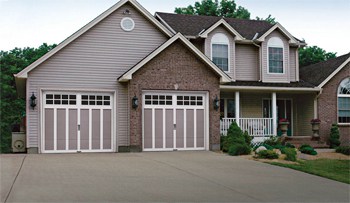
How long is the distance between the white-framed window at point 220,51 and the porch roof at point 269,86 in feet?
3.78

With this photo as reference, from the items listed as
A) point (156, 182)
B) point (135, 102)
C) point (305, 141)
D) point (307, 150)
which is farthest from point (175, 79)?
point (156, 182)

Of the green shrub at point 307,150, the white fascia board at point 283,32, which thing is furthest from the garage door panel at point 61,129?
the white fascia board at point 283,32

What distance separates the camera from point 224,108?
2423 cm

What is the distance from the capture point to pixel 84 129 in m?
19.0

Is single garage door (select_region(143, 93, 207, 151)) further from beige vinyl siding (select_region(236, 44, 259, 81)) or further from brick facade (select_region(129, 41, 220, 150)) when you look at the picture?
beige vinyl siding (select_region(236, 44, 259, 81))

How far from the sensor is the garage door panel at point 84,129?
1889 cm

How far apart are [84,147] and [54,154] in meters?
1.45

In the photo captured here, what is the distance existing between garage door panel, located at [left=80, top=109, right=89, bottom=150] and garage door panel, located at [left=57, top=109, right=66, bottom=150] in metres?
0.69

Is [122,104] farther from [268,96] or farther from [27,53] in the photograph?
[27,53]

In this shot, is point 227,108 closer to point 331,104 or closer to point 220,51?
point 220,51

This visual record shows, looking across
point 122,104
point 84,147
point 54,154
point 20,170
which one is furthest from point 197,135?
point 20,170

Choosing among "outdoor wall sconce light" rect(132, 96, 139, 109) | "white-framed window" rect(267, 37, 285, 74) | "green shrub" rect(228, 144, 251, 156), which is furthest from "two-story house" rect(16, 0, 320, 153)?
"white-framed window" rect(267, 37, 285, 74)

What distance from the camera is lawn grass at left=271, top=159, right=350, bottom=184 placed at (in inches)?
512

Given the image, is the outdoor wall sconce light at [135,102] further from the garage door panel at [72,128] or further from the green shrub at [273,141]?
the green shrub at [273,141]
